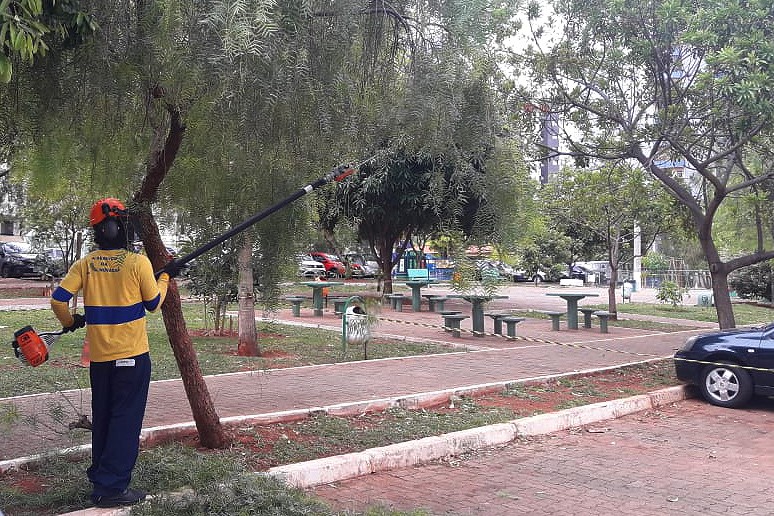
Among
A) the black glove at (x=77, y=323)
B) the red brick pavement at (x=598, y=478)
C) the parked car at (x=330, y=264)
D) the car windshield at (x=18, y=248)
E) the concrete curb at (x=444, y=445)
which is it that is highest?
the car windshield at (x=18, y=248)

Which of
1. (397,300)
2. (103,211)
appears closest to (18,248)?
(397,300)

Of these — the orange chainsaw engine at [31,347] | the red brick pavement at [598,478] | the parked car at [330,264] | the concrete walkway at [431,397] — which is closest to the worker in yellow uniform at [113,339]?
the orange chainsaw engine at [31,347]

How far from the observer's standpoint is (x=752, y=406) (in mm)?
9797

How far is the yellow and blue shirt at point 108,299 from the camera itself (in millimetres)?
4734

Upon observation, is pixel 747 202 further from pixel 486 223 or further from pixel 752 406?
pixel 486 223

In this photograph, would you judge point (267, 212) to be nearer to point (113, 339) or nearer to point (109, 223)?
point (109, 223)

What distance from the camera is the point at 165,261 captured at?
19.7 feet

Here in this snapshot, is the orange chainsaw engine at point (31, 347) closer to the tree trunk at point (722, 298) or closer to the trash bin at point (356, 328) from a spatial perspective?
the trash bin at point (356, 328)

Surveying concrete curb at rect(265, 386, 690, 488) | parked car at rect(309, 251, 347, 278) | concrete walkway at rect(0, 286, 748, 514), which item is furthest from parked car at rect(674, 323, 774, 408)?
parked car at rect(309, 251, 347, 278)

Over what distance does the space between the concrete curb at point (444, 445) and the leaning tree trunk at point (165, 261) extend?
84 centimetres

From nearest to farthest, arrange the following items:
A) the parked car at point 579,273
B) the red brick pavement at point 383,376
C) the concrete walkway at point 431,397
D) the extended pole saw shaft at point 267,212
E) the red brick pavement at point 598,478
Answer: the extended pole saw shaft at point 267,212 < the red brick pavement at point 598,478 < the concrete walkway at point 431,397 < the red brick pavement at point 383,376 < the parked car at point 579,273

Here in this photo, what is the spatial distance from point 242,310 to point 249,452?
18.5 ft

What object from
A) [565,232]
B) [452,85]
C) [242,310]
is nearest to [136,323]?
[452,85]

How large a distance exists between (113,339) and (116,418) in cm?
51
